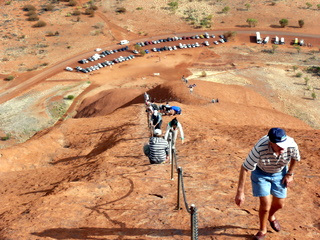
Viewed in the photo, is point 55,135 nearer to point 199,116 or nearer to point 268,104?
point 199,116

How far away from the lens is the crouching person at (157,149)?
395 inches

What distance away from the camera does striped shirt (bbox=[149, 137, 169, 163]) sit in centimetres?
1002

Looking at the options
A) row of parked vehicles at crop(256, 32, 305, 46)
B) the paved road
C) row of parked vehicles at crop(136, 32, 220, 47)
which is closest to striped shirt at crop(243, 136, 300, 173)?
the paved road

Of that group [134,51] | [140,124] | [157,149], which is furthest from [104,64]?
[157,149]

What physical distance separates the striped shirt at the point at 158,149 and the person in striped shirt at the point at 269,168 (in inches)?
176

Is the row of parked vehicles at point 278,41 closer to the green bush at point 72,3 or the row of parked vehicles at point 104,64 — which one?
the row of parked vehicles at point 104,64

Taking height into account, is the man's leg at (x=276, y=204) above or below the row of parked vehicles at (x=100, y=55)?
above

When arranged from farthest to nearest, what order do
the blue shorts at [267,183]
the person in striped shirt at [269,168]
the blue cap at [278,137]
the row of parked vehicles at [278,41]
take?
the row of parked vehicles at [278,41], the blue shorts at [267,183], the person in striped shirt at [269,168], the blue cap at [278,137]

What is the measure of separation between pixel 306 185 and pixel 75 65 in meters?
44.2

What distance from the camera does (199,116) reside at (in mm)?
19562

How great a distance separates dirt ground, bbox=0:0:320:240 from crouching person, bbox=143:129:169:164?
47 cm

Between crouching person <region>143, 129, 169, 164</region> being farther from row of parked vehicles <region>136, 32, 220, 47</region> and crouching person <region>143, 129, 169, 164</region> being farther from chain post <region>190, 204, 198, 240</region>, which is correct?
row of parked vehicles <region>136, 32, 220, 47</region>

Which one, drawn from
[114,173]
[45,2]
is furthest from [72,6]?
[114,173]

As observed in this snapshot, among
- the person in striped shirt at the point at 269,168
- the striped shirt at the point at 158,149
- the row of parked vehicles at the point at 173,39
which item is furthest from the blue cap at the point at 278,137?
the row of parked vehicles at the point at 173,39
